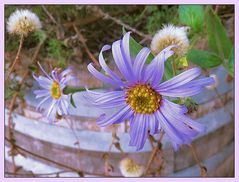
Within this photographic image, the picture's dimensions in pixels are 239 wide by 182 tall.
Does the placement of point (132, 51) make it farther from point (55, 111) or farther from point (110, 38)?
point (110, 38)

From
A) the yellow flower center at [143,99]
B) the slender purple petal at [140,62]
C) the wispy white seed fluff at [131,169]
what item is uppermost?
the slender purple petal at [140,62]

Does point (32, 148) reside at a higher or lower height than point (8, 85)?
lower

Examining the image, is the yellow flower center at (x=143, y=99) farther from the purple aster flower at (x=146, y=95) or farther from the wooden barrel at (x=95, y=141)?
the wooden barrel at (x=95, y=141)

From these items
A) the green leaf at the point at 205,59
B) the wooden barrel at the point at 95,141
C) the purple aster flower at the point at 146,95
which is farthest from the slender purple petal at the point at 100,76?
the wooden barrel at the point at 95,141

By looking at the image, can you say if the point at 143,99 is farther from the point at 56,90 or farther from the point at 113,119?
the point at 56,90

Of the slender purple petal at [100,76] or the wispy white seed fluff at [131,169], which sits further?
the wispy white seed fluff at [131,169]

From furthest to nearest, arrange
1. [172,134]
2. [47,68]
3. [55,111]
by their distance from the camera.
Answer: [47,68] < [55,111] < [172,134]

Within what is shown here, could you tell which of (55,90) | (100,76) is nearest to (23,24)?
(55,90)

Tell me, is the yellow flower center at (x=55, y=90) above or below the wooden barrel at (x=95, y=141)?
above

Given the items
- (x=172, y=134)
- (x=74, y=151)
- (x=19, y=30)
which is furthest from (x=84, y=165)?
(x=172, y=134)
